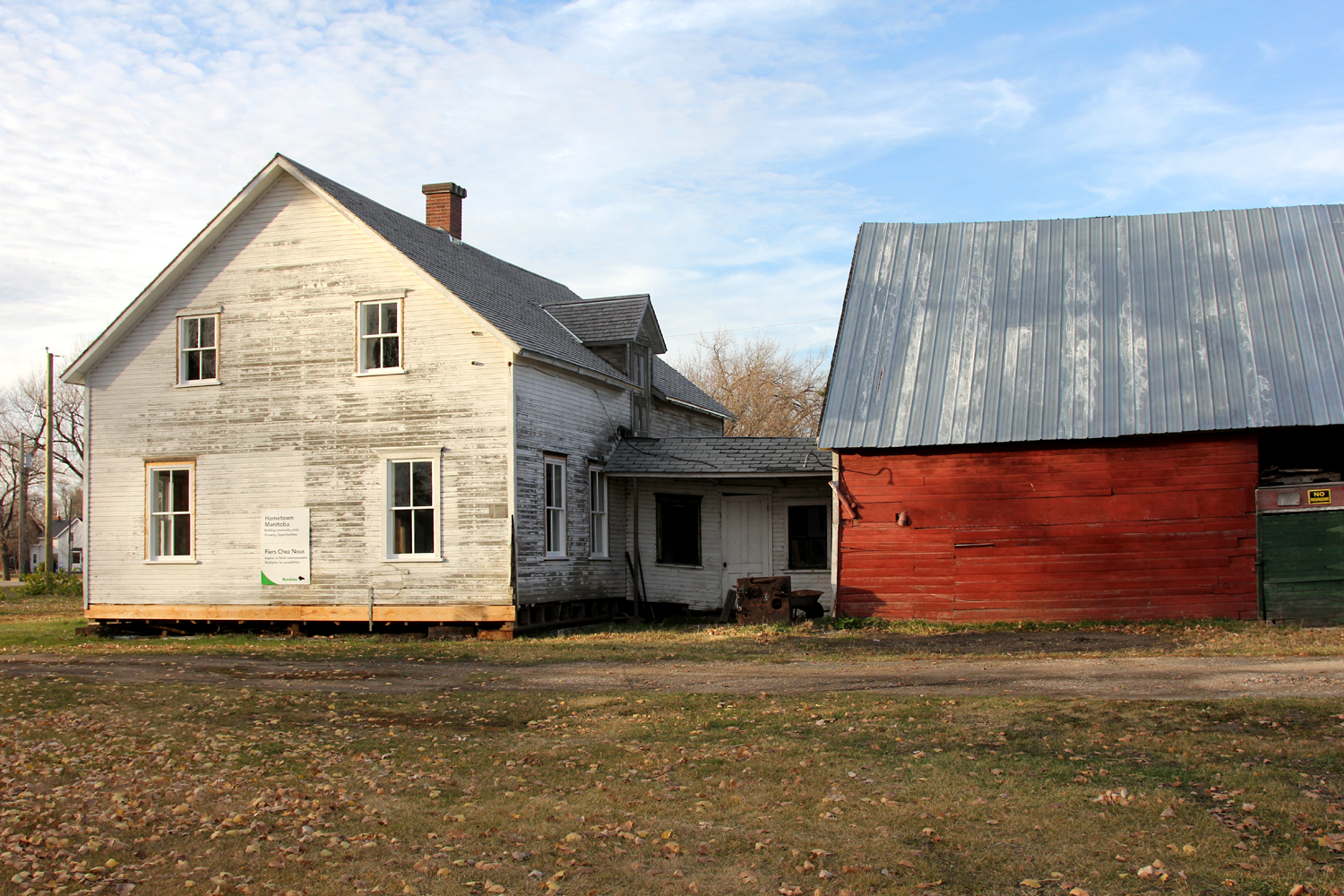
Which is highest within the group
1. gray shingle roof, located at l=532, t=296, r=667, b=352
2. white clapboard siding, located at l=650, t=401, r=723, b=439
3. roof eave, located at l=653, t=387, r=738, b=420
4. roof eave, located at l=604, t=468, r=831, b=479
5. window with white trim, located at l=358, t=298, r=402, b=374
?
gray shingle roof, located at l=532, t=296, r=667, b=352

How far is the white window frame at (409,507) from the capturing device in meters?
18.8

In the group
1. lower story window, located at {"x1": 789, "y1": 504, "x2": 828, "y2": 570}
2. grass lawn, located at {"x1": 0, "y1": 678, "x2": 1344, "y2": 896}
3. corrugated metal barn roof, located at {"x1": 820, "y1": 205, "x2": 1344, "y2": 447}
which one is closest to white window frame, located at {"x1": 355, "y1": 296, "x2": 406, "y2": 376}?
corrugated metal barn roof, located at {"x1": 820, "y1": 205, "x2": 1344, "y2": 447}

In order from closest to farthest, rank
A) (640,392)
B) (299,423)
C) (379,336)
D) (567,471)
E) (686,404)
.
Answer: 1. (379,336)
2. (299,423)
3. (567,471)
4. (640,392)
5. (686,404)

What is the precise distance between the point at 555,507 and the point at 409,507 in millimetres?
2691

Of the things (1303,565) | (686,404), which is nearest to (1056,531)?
(1303,565)

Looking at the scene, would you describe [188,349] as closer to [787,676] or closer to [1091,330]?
[787,676]

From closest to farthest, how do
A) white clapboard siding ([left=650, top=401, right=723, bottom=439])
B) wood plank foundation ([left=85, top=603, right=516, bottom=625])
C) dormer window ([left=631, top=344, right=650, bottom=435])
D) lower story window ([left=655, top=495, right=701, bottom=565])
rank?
wood plank foundation ([left=85, top=603, right=516, bottom=625]) → lower story window ([left=655, top=495, right=701, bottom=565]) → dormer window ([left=631, top=344, right=650, bottom=435]) → white clapboard siding ([left=650, top=401, right=723, bottom=439])

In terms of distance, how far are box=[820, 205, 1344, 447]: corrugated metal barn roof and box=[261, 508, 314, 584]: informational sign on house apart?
31.1ft

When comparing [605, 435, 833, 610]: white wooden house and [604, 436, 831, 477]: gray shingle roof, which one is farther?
[605, 435, 833, 610]: white wooden house

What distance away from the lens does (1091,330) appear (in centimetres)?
1934

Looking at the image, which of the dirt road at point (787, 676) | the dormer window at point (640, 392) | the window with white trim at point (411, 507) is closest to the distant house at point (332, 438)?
the window with white trim at point (411, 507)

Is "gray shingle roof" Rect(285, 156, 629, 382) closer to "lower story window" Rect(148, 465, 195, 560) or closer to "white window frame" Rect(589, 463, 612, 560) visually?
"white window frame" Rect(589, 463, 612, 560)

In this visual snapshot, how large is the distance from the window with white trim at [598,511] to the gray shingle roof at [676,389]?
4.33 metres

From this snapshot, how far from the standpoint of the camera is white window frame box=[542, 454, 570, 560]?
19734 mm
